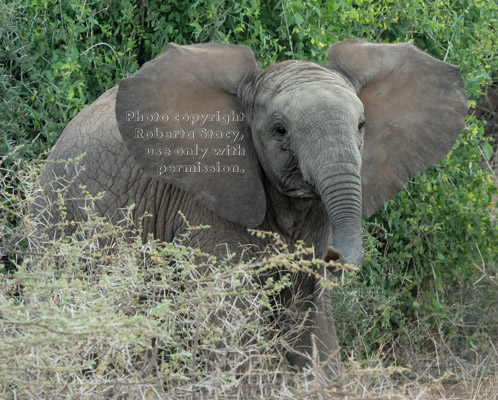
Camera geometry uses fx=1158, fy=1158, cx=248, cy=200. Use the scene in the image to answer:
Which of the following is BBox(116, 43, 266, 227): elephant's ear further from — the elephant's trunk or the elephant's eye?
the elephant's trunk

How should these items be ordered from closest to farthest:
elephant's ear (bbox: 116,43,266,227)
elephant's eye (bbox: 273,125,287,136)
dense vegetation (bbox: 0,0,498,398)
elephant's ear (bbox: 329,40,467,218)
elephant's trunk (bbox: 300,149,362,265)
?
elephant's trunk (bbox: 300,149,362,265) → elephant's eye (bbox: 273,125,287,136) → elephant's ear (bbox: 116,43,266,227) → elephant's ear (bbox: 329,40,467,218) → dense vegetation (bbox: 0,0,498,398)

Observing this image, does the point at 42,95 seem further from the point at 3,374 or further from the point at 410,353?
the point at 3,374

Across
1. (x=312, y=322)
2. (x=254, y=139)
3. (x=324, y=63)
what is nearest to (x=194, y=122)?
(x=254, y=139)

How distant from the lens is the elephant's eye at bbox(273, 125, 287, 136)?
5.25 meters

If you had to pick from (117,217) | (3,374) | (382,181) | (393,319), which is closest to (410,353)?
(393,319)

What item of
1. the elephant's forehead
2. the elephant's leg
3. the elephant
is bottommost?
the elephant's leg

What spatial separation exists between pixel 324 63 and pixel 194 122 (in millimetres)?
1295

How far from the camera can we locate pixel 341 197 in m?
Result: 4.82

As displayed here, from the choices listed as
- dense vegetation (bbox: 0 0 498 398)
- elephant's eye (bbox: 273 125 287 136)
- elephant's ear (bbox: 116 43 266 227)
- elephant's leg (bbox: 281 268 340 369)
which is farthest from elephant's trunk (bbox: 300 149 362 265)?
dense vegetation (bbox: 0 0 498 398)

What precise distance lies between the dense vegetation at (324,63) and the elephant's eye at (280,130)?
132cm

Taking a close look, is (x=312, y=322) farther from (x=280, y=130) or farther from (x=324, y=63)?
(x=324, y=63)

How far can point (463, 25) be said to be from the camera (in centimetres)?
739

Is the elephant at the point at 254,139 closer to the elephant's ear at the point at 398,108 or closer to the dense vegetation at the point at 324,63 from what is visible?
the elephant's ear at the point at 398,108

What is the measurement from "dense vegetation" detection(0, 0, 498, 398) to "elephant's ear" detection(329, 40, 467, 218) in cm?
85
